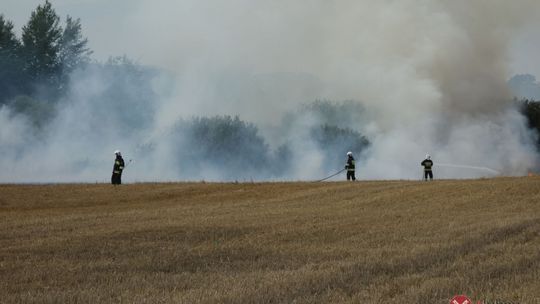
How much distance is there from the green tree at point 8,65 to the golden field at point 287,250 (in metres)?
41.4

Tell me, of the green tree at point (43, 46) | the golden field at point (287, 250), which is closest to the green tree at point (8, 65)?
the green tree at point (43, 46)

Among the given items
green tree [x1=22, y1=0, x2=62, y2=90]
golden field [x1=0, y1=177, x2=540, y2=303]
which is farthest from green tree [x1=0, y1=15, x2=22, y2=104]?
golden field [x1=0, y1=177, x2=540, y2=303]

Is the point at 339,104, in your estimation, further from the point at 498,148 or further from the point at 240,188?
the point at 240,188

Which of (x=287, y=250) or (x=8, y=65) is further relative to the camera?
(x=8, y=65)

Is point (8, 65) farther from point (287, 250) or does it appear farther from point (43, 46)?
point (287, 250)

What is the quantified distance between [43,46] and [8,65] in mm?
7862

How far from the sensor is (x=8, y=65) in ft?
251

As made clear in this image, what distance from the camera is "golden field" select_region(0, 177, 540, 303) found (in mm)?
13352

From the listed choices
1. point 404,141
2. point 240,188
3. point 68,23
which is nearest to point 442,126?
point 404,141

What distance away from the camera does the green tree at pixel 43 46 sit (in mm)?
81625

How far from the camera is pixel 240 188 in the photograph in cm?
4266

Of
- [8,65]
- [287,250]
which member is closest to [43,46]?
→ [8,65]

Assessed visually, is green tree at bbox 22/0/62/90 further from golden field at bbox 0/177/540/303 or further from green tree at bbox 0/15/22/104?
golden field at bbox 0/177/540/303

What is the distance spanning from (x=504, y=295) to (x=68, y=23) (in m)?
84.1
